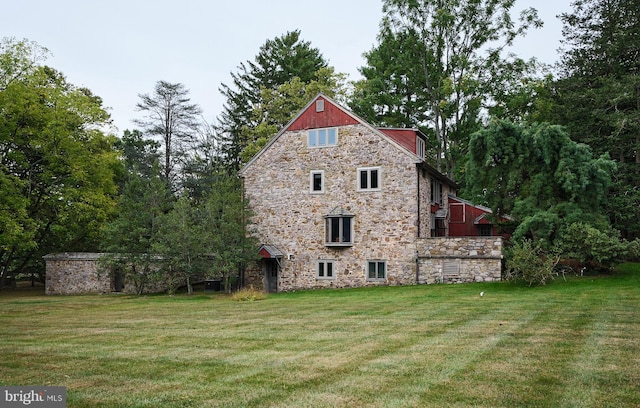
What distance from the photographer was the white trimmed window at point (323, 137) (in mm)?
29281

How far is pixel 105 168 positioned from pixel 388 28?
21232 mm

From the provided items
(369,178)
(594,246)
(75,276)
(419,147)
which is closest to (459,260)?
(594,246)

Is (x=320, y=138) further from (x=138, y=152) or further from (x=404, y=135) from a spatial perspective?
(x=138, y=152)

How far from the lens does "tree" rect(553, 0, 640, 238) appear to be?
30.4m

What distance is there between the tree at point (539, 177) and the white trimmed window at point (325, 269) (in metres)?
8.36

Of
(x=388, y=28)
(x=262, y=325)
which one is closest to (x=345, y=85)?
(x=388, y=28)

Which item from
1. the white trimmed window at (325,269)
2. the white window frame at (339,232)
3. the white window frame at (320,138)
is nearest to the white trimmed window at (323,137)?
the white window frame at (320,138)

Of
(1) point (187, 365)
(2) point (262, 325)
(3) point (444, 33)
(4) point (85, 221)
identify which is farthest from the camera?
(3) point (444, 33)

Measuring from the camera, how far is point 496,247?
2597cm

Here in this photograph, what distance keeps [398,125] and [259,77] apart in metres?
15.3

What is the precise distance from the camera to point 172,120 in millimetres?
46625

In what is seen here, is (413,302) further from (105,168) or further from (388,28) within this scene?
(388,28)

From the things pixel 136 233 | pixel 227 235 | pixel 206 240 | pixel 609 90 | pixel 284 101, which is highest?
pixel 284 101

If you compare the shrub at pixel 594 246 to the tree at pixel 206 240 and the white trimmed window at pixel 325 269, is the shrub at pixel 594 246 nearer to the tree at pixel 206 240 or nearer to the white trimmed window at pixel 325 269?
the white trimmed window at pixel 325 269
